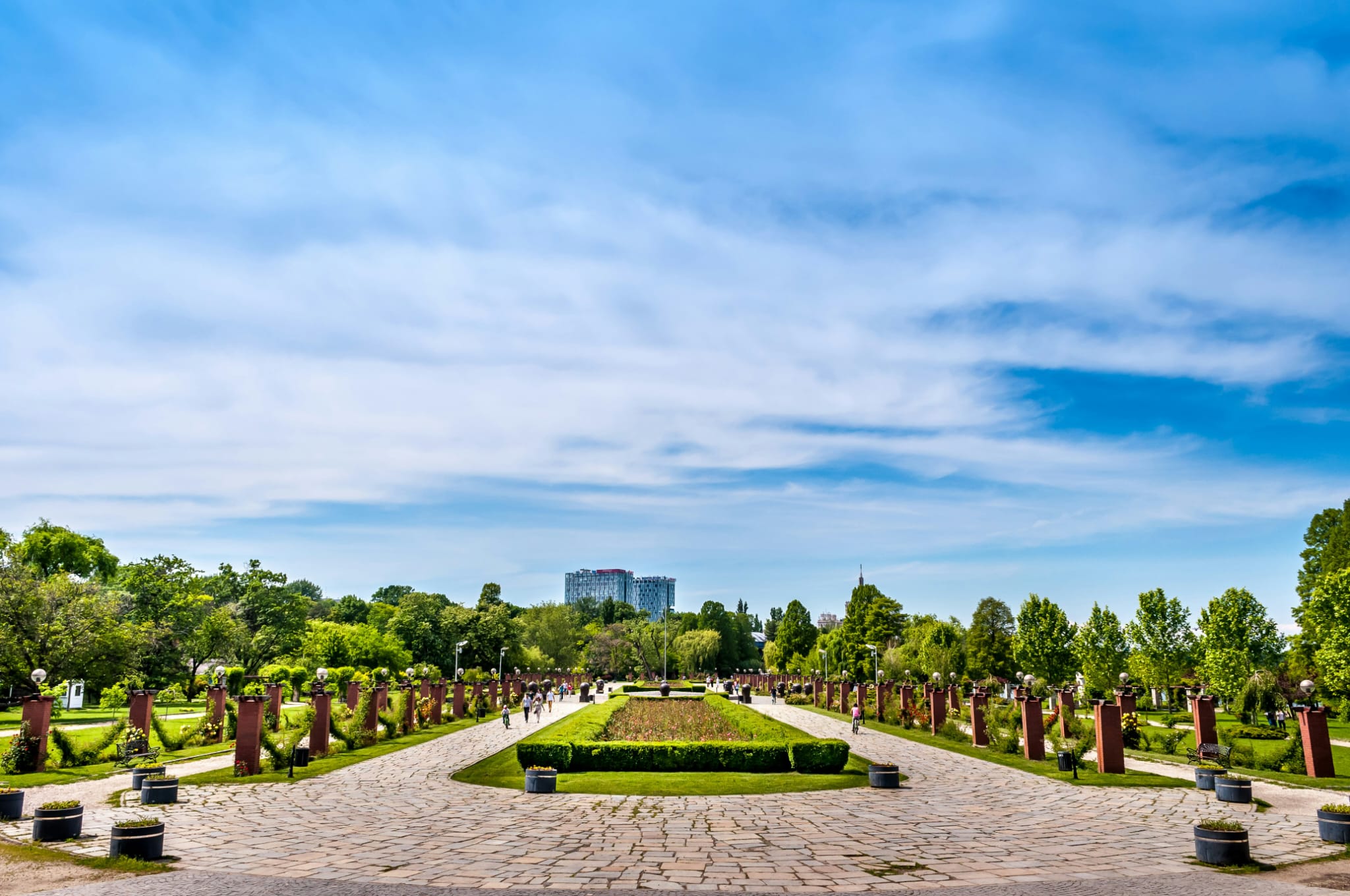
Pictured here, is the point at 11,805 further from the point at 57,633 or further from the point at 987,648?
the point at 987,648

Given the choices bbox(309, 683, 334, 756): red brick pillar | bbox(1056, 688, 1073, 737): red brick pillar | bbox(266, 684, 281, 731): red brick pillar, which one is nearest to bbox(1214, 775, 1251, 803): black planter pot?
bbox(1056, 688, 1073, 737): red brick pillar

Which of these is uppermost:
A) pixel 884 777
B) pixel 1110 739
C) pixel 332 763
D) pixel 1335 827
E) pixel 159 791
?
pixel 1110 739

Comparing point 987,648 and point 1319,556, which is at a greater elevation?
point 1319,556

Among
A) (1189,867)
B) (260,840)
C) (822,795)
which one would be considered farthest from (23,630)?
(1189,867)

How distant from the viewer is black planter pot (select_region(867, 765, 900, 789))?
760 inches

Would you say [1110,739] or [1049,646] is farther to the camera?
[1049,646]

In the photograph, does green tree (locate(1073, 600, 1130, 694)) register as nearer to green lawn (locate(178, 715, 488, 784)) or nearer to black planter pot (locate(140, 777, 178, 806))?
green lawn (locate(178, 715, 488, 784))

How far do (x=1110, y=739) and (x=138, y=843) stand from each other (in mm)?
21982

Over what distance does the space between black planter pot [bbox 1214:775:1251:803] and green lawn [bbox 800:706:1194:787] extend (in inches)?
103

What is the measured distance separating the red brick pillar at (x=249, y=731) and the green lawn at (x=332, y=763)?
451 millimetres

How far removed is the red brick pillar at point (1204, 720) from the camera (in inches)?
892

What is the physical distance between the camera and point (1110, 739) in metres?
21.6

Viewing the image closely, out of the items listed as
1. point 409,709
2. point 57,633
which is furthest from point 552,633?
point 57,633

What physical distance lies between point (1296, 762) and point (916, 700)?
1739 cm
